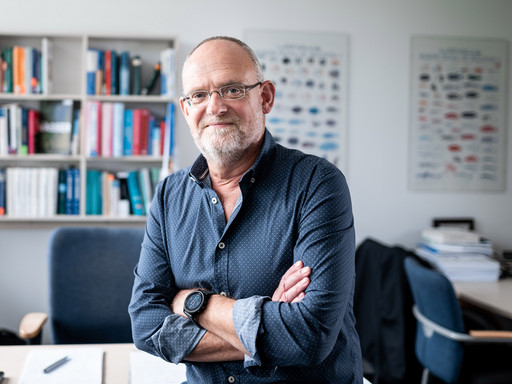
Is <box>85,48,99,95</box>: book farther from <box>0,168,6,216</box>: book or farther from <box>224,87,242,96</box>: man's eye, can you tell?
<box>224,87,242,96</box>: man's eye

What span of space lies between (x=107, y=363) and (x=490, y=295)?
2.10m

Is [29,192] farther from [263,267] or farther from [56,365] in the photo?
[263,267]

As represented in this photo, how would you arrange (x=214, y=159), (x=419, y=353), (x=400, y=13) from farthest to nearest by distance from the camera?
(x=400, y=13), (x=419, y=353), (x=214, y=159)

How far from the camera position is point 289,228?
4.41ft

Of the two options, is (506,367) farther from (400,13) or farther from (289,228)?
(400,13)

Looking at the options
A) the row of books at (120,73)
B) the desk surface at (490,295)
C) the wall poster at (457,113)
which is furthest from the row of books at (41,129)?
the desk surface at (490,295)

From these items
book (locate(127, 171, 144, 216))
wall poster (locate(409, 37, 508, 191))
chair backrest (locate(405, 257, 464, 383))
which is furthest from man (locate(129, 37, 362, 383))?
wall poster (locate(409, 37, 508, 191))

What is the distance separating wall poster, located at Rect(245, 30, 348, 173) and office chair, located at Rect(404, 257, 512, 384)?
53.1 inches

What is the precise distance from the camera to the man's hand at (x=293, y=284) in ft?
4.12

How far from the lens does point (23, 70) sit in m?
3.20

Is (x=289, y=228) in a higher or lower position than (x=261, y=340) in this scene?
higher

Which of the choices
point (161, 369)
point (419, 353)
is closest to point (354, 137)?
point (419, 353)

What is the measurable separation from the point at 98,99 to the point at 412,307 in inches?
91.9

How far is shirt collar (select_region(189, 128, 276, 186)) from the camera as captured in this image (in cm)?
144
